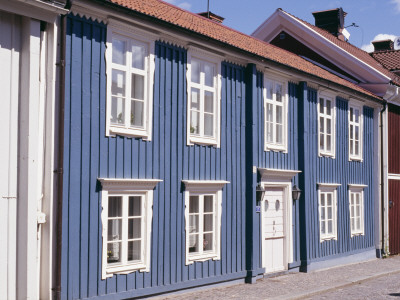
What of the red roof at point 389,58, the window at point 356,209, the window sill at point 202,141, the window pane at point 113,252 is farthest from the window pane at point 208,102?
the red roof at point 389,58

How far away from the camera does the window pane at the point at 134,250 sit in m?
11.5

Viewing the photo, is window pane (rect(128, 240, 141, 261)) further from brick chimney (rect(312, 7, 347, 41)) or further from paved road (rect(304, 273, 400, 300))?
brick chimney (rect(312, 7, 347, 41))

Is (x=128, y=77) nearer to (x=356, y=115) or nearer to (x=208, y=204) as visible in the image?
(x=208, y=204)

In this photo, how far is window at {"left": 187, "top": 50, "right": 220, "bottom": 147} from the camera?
13.2 meters

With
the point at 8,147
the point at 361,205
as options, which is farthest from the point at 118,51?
the point at 361,205

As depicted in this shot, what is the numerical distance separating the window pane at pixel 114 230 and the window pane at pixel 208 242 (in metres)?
2.73

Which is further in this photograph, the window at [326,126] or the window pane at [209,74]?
the window at [326,126]

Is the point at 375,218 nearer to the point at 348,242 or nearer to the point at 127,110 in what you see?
the point at 348,242

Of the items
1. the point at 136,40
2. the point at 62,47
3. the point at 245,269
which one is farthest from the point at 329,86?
the point at 62,47

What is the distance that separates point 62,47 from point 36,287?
12.0 feet

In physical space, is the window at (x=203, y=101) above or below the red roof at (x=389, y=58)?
below

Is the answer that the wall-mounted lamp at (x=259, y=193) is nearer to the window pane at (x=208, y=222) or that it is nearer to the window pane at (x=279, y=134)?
the window pane at (x=208, y=222)

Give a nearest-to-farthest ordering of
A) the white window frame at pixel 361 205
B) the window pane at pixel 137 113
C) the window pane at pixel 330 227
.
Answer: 1. the window pane at pixel 137 113
2. the window pane at pixel 330 227
3. the white window frame at pixel 361 205

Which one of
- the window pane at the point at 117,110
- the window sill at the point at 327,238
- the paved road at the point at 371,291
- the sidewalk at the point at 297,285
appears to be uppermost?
the window pane at the point at 117,110
